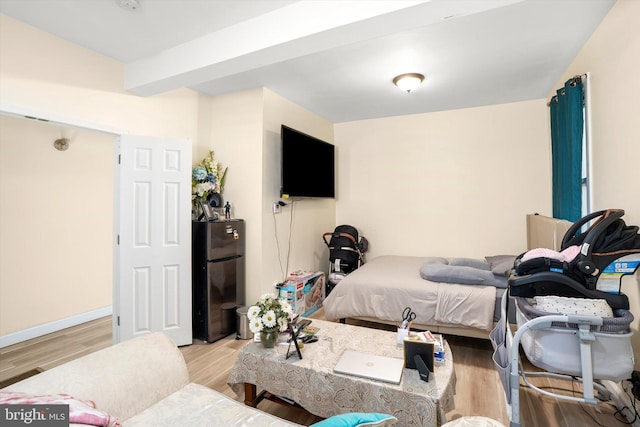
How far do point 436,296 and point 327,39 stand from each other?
226 centimetres

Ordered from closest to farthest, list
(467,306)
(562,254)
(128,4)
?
1. (562,254)
2. (128,4)
3. (467,306)

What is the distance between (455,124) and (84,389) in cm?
456

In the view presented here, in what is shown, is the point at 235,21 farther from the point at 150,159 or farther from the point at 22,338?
the point at 22,338

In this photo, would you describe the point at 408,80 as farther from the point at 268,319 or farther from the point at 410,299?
the point at 268,319

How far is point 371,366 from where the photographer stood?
64.9 inches

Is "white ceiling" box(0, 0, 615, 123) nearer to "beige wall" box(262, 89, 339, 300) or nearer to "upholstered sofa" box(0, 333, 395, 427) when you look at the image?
"beige wall" box(262, 89, 339, 300)

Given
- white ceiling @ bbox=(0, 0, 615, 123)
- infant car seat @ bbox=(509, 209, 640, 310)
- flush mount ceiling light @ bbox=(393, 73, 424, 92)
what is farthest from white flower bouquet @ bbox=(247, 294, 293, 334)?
flush mount ceiling light @ bbox=(393, 73, 424, 92)

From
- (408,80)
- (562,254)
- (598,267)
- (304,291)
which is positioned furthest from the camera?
(304,291)

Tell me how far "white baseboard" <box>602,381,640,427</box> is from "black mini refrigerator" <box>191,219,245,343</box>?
3.15 m

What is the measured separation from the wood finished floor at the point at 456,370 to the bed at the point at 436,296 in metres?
0.37

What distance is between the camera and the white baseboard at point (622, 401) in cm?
181

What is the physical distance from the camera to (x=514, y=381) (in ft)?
4.97

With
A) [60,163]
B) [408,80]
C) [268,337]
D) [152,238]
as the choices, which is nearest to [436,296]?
[268,337]

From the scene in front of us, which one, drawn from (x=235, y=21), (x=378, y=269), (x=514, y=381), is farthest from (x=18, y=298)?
(x=514, y=381)
